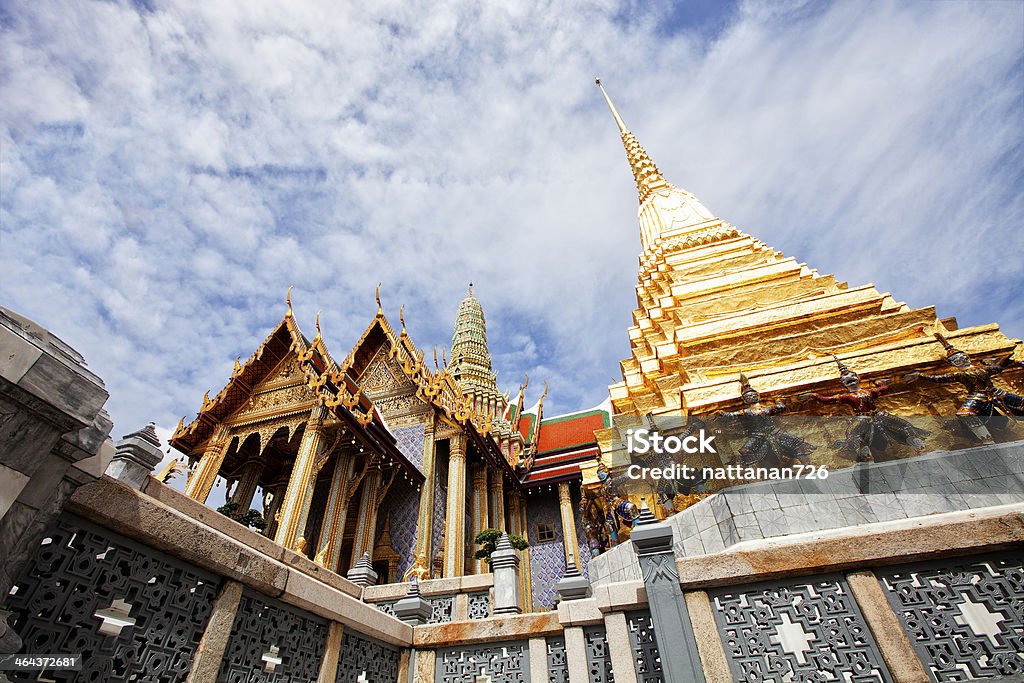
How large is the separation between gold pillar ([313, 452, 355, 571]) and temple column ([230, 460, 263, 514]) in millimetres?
2735

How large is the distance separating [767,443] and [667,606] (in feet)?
9.78

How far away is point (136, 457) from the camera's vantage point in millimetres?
2857

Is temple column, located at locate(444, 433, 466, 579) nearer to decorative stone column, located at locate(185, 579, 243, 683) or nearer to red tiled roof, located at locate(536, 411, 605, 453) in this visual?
red tiled roof, located at locate(536, 411, 605, 453)

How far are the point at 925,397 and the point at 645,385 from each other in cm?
352

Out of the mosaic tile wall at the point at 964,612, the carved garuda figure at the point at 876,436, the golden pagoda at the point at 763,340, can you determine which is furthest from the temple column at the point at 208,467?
the mosaic tile wall at the point at 964,612

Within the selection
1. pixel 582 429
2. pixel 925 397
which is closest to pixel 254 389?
pixel 582 429

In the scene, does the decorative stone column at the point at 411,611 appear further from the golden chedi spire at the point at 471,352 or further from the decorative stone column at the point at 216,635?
the golden chedi spire at the point at 471,352

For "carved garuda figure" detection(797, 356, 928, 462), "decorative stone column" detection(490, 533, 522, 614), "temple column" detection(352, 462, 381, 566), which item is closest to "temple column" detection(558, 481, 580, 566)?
"temple column" detection(352, 462, 381, 566)

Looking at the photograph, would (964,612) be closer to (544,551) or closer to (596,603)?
(596,603)

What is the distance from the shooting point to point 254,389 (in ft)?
34.5

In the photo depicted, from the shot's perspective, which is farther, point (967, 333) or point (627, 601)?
point (967, 333)

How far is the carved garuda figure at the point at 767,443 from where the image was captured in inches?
194

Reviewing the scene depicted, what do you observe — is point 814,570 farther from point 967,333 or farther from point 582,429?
point 582,429

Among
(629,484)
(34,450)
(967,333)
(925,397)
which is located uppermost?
(967,333)
